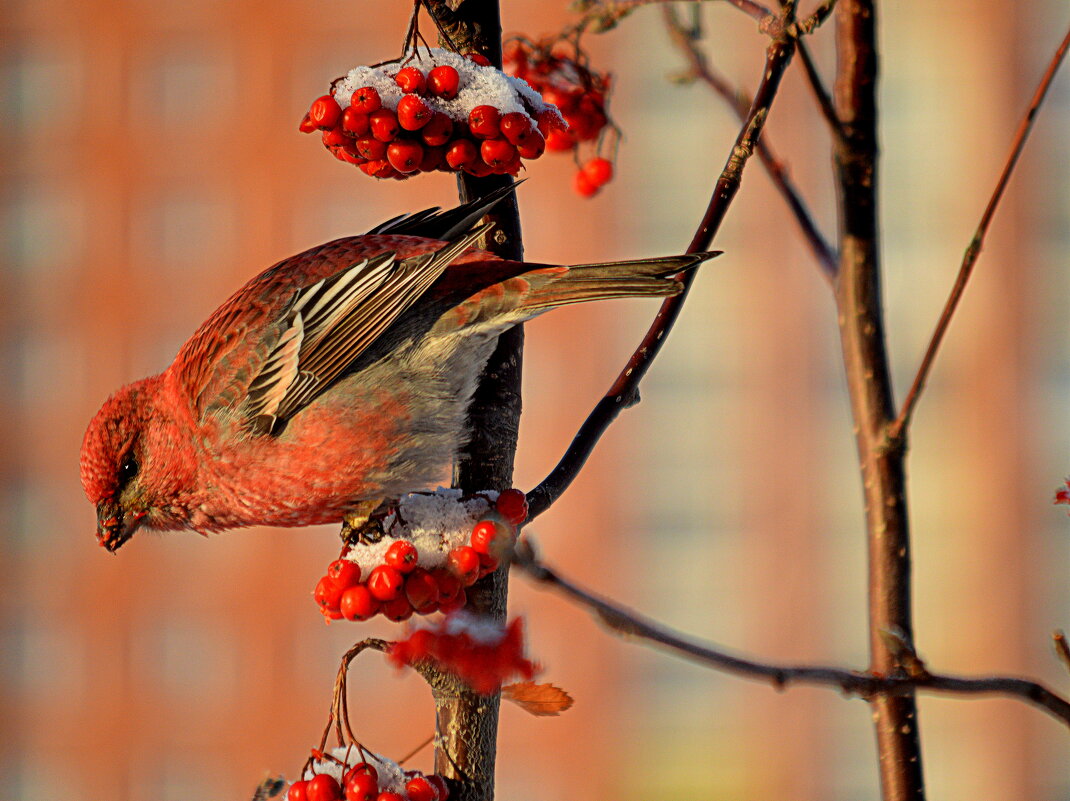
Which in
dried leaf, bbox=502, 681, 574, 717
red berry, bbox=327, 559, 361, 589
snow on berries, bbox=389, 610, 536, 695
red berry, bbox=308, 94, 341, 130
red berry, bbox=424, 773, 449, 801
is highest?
red berry, bbox=308, 94, 341, 130

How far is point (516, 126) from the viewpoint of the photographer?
1591mm

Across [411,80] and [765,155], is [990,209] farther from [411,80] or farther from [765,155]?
[411,80]

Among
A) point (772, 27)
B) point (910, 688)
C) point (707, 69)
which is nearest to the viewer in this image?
point (910, 688)

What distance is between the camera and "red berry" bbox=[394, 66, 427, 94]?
5.27 ft

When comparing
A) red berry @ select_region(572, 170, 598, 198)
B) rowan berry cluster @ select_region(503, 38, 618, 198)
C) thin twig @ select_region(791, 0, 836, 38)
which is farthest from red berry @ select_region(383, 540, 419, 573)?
red berry @ select_region(572, 170, 598, 198)

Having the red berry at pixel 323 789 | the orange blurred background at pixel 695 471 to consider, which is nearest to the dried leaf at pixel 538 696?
the red berry at pixel 323 789

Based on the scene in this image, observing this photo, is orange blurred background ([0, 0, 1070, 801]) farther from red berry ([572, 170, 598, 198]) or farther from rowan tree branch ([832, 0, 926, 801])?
rowan tree branch ([832, 0, 926, 801])

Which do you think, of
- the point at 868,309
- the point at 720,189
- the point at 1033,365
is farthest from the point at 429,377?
the point at 1033,365

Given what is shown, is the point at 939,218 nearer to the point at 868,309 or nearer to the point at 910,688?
the point at 868,309

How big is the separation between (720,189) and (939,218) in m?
11.9

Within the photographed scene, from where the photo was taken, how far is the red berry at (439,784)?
1.50m

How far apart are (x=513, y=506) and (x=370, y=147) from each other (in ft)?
1.90

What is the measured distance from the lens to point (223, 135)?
1407 cm

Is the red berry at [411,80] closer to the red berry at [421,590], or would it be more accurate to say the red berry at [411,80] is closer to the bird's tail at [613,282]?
the bird's tail at [613,282]
